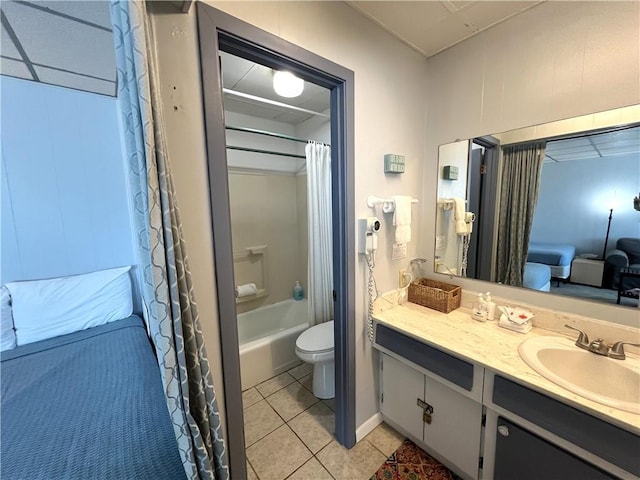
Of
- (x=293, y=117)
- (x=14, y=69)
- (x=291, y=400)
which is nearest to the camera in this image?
(x=14, y=69)

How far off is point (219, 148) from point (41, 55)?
58.6 inches

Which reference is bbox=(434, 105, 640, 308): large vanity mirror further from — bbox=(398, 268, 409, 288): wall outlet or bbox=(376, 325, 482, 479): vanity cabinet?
bbox=(376, 325, 482, 479): vanity cabinet

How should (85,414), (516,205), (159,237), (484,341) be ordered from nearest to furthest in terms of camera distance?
(159,237) < (85,414) < (484,341) < (516,205)

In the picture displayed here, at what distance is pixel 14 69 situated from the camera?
1591 mm

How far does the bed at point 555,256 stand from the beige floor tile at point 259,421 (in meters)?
1.95

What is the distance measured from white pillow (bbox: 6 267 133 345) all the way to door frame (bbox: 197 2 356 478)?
5.20 feet

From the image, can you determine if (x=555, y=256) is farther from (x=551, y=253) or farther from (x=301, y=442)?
(x=301, y=442)

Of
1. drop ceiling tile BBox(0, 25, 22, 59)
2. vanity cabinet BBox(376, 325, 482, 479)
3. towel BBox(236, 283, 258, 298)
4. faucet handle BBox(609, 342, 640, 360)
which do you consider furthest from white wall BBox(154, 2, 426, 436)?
towel BBox(236, 283, 258, 298)

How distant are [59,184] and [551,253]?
3.29m

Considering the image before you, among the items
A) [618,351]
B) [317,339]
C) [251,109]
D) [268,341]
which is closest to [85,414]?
[268,341]

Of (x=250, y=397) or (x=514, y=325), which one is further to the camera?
(x=250, y=397)

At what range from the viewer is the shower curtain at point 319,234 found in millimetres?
2426

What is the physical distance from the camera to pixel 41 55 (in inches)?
56.7

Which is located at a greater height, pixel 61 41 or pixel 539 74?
pixel 61 41
